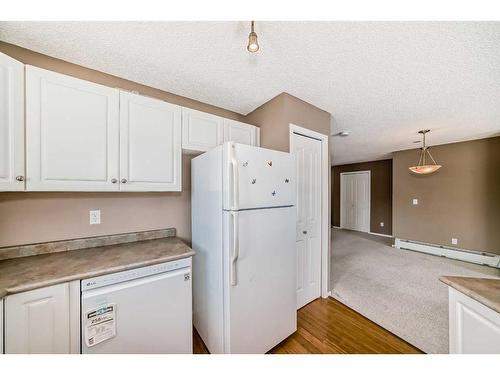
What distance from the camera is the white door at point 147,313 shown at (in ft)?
3.65

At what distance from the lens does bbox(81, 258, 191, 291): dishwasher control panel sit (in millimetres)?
1091

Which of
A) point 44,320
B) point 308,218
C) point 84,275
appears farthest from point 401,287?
point 44,320

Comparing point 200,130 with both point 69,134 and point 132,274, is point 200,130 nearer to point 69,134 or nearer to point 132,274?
point 69,134

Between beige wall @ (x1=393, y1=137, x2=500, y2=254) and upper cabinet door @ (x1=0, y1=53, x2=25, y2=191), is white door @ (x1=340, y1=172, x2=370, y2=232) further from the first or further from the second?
upper cabinet door @ (x1=0, y1=53, x2=25, y2=191)

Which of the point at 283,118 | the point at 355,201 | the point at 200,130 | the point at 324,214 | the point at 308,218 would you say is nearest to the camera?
the point at 200,130

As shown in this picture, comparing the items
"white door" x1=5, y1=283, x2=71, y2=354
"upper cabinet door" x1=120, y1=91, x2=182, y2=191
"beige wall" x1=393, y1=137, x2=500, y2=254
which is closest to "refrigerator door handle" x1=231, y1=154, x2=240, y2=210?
"upper cabinet door" x1=120, y1=91, x2=182, y2=191

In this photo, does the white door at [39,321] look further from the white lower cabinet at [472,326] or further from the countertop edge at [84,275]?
the white lower cabinet at [472,326]

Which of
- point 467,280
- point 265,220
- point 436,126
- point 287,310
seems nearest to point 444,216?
point 436,126

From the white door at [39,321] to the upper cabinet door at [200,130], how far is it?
1293 millimetres

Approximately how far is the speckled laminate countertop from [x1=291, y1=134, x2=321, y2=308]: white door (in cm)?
129

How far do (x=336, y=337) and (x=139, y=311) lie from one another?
1683 mm

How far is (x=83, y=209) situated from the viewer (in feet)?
5.08
